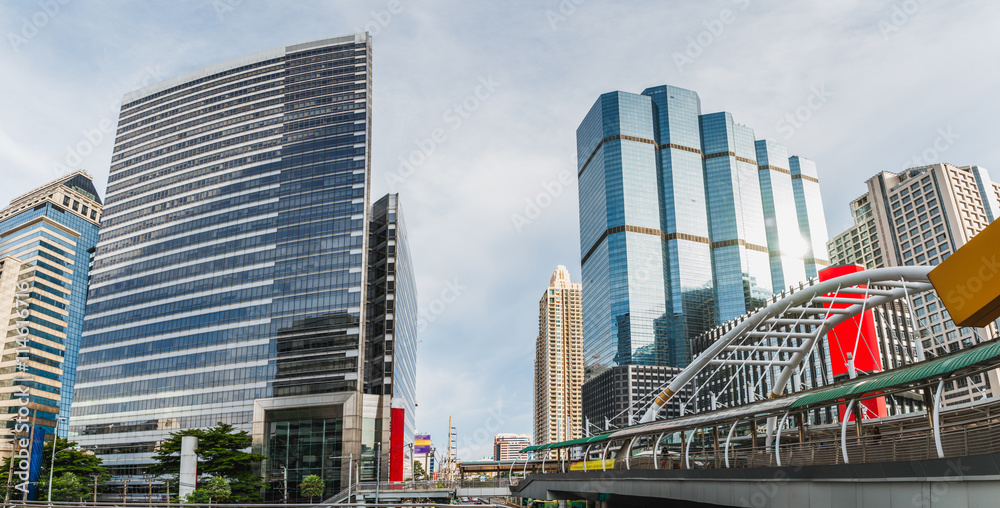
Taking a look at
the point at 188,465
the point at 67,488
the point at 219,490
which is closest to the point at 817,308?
the point at 219,490

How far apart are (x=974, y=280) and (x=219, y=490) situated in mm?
67766

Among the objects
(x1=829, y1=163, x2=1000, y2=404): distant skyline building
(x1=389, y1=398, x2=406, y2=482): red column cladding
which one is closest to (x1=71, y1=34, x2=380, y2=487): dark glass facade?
(x1=389, y1=398, x2=406, y2=482): red column cladding

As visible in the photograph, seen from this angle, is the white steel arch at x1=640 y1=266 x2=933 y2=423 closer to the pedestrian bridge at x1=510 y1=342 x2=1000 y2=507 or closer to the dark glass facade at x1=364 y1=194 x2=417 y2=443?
the pedestrian bridge at x1=510 y1=342 x2=1000 y2=507

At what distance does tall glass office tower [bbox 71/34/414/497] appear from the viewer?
9825cm

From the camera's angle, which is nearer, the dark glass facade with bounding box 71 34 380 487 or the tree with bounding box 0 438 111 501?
the tree with bounding box 0 438 111 501

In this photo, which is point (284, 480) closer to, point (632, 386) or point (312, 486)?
point (312, 486)

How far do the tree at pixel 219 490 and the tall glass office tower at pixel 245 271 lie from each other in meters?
27.9

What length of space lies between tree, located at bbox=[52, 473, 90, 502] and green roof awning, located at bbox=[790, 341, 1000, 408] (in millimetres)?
69506

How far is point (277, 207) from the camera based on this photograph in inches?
4363

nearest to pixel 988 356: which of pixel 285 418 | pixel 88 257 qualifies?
pixel 285 418

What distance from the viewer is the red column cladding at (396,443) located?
98.4m

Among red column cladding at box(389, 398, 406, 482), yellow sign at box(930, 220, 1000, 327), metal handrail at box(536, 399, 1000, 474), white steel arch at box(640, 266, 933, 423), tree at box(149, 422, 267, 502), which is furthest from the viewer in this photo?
red column cladding at box(389, 398, 406, 482)

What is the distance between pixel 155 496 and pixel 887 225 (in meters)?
164

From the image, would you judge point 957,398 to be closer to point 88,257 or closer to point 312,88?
point 312,88
